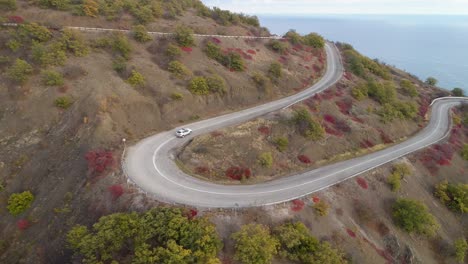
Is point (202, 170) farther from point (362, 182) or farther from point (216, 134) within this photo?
point (362, 182)

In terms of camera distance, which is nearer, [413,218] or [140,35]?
[413,218]

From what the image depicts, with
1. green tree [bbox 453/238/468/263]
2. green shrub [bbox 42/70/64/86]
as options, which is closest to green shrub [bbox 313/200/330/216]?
green tree [bbox 453/238/468/263]

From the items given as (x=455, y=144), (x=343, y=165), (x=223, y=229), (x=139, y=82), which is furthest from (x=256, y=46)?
(x=223, y=229)

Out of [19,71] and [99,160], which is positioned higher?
[19,71]

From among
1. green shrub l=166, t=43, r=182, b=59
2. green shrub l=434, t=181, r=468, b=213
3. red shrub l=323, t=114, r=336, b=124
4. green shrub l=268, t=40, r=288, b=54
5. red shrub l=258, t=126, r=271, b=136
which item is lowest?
green shrub l=434, t=181, r=468, b=213

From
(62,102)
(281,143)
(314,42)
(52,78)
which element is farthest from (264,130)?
(314,42)

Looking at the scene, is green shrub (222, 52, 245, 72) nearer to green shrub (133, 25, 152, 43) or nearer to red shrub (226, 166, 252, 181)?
green shrub (133, 25, 152, 43)
